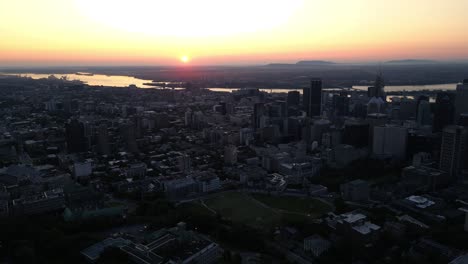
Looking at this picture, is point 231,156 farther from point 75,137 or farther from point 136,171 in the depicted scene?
point 75,137

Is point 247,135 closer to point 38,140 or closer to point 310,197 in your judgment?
→ point 310,197

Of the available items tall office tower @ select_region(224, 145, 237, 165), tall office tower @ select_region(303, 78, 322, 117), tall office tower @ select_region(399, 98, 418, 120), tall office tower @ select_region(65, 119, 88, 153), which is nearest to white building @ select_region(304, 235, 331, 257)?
tall office tower @ select_region(224, 145, 237, 165)

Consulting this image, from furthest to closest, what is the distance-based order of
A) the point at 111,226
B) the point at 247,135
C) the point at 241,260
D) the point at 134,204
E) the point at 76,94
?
the point at 76,94
the point at 247,135
the point at 134,204
the point at 111,226
the point at 241,260

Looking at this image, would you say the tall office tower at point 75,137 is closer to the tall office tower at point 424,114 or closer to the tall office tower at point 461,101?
the tall office tower at point 424,114

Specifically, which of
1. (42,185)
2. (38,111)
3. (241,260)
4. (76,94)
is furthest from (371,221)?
(76,94)

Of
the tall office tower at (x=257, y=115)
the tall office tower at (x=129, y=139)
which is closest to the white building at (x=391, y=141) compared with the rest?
the tall office tower at (x=257, y=115)

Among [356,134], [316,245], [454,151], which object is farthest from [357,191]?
[356,134]
